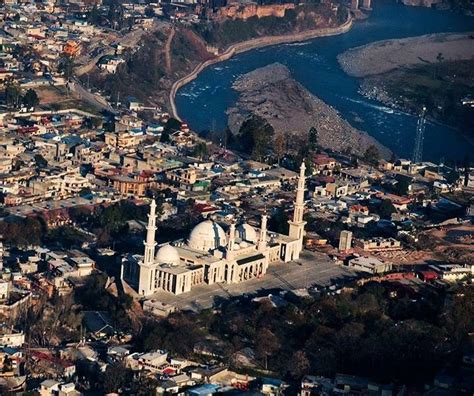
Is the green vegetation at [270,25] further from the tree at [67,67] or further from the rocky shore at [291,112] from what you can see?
the tree at [67,67]

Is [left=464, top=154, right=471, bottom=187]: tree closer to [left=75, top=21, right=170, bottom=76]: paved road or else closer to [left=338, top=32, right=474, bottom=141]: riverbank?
[left=338, top=32, right=474, bottom=141]: riverbank

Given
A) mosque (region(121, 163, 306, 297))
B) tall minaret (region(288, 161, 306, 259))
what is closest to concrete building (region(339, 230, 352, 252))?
tall minaret (region(288, 161, 306, 259))

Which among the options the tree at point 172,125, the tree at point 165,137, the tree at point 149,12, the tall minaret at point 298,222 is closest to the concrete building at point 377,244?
the tall minaret at point 298,222

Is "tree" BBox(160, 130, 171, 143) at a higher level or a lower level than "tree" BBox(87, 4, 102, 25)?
higher

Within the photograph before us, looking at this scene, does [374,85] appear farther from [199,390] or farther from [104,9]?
[199,390]

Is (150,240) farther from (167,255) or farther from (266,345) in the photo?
(266,345)

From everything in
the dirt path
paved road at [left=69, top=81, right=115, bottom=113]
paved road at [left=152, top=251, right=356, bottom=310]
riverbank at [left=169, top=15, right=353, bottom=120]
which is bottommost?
riverbank at [left=169, top=15, right=353, bottom=120]

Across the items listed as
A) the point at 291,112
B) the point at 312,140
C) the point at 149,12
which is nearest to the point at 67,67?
the point at 291,112

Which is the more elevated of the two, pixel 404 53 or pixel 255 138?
pixel 255 138
